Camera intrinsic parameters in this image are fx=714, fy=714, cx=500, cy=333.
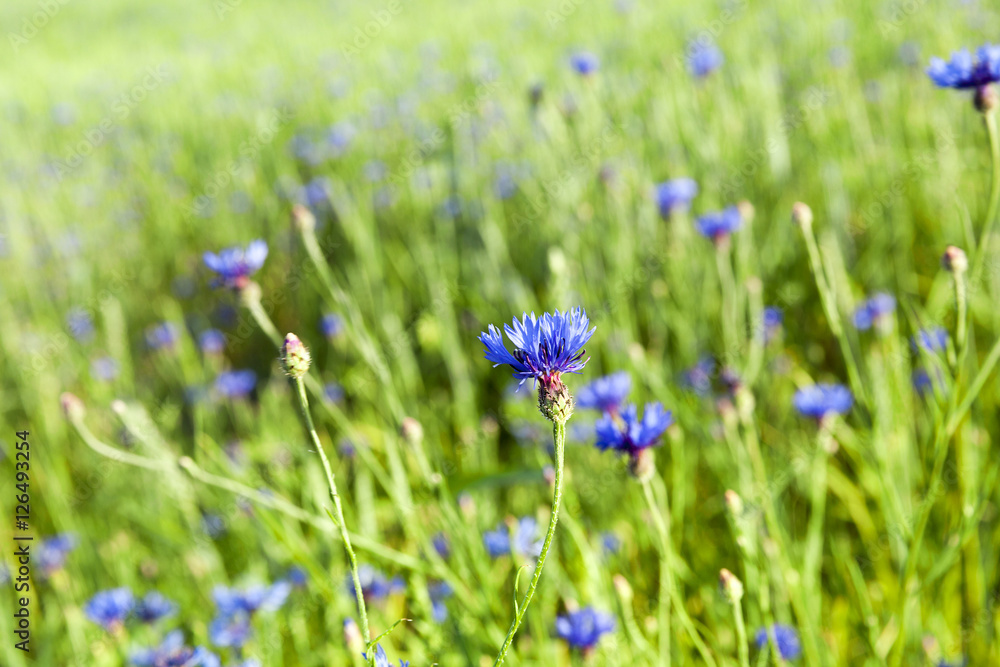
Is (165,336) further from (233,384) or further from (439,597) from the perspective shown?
(439,597)

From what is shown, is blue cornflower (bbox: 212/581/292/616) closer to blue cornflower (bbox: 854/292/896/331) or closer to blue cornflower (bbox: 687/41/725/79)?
blue cornflower (bbox: 854/292/896/331)

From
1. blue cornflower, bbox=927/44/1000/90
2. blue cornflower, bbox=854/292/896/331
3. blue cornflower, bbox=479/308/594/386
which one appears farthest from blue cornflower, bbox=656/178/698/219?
blue cornflower, bbox=479/308/594/386

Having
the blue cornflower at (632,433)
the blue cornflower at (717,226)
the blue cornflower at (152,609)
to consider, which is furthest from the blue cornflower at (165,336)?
the blue cornflower at (632,433)

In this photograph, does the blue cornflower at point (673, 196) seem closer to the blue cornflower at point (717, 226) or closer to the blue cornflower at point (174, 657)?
the blue cornflower at point (717, 226)

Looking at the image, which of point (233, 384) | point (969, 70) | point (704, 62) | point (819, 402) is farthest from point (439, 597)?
point (704, 62)

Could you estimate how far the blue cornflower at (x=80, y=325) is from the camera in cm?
289

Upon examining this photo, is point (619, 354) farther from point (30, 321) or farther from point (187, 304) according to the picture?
point (30, 321)

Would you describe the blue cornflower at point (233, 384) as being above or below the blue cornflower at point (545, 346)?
above

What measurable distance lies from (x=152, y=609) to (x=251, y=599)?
28cm

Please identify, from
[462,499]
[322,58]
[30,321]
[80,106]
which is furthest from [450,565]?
[80,106]

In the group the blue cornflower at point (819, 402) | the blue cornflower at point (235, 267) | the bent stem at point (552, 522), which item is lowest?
the bent stem at point (552, 522)

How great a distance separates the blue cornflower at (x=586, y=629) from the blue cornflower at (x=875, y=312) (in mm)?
1057

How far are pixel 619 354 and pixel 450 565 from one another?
72cm

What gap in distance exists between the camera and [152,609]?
57.5 inches
